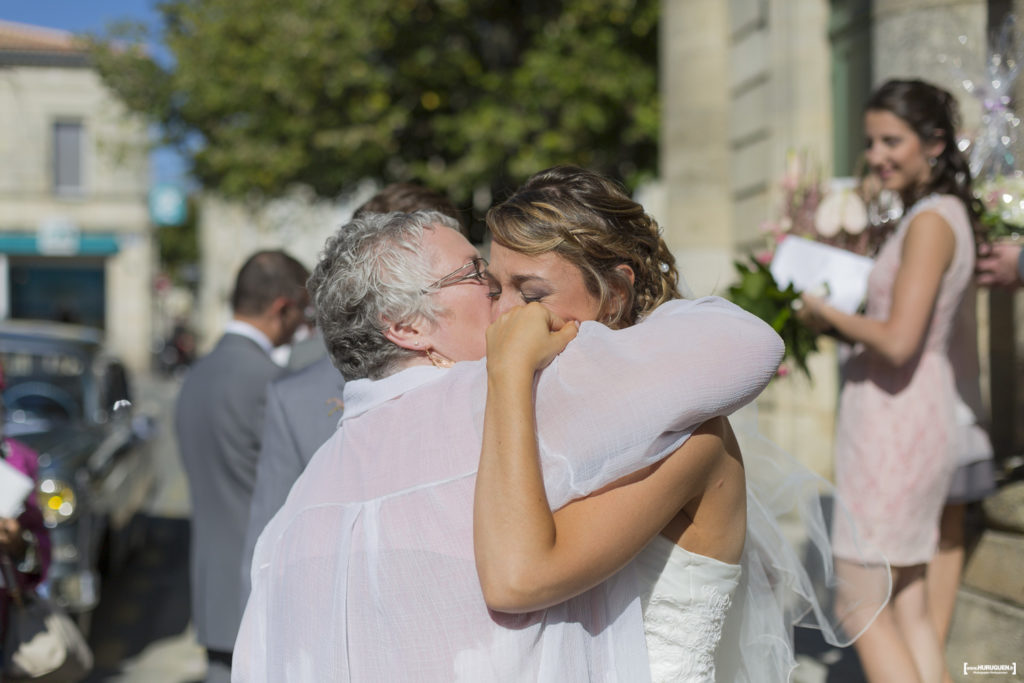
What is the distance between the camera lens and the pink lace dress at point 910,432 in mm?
3119

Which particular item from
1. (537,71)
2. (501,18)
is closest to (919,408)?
(537,71)

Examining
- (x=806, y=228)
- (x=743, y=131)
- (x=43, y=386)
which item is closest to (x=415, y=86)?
(x=743, y=131)

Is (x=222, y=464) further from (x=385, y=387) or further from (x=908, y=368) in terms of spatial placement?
(x=908, y=368)

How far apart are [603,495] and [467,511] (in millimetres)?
234

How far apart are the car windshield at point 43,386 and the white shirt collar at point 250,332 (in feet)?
11.6

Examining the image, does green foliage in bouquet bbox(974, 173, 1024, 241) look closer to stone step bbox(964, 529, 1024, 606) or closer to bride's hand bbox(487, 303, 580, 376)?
stone step bbox(964, 529, 1024, 606)

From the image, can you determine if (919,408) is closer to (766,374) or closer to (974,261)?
(974,261)

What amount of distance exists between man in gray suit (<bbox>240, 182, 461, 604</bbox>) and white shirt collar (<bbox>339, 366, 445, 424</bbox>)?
796mm

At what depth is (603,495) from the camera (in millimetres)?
1638

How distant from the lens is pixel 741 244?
8.09 m

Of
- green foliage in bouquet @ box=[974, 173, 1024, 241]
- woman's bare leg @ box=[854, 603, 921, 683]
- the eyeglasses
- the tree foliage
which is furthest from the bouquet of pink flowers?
the tree foliage

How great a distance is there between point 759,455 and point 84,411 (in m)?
5.92

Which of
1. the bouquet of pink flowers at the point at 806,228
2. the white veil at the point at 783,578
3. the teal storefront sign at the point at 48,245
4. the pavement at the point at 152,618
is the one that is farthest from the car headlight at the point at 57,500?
the teal storefront sign at the point at 48,245

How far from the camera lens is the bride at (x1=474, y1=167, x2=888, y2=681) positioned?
1.57 metres
